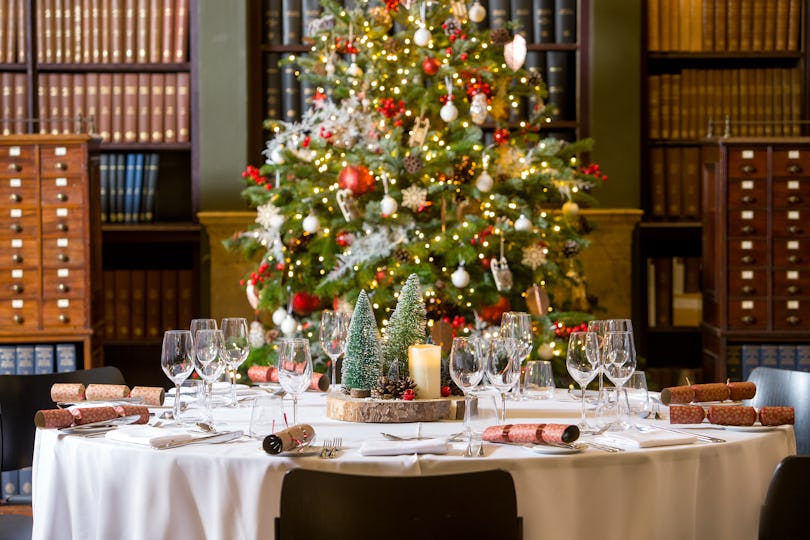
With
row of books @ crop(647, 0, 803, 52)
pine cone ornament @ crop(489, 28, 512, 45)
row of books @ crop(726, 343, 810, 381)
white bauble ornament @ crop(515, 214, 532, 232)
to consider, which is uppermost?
row of books @ crop(647, 0, 803, 52)

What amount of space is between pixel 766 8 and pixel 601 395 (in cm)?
364

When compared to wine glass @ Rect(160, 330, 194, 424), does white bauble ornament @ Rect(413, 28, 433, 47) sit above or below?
above

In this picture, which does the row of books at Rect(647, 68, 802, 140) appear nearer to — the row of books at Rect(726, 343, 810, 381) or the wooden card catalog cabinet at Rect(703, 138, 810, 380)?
the wooden card catalog cabinet at Rect(703, 138, 810, 380)

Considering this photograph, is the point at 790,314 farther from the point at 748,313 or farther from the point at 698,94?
the point at 698,94

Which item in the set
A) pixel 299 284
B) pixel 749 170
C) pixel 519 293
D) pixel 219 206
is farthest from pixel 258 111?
pixel 749 170

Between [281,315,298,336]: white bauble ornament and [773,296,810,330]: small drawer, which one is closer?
[281,315,298,336]: white bauble ornament

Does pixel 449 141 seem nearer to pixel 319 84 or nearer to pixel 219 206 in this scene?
pixel 319 84

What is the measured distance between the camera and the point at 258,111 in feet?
17.2

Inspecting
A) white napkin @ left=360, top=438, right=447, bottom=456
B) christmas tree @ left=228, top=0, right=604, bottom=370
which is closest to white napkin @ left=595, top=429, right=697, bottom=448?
white napkin @ left=360, top=438, right=447, bottom=456

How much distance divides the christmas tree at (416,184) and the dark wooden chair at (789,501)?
2425 mm

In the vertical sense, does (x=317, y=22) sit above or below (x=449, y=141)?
above

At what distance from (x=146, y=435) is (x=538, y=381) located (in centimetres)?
92

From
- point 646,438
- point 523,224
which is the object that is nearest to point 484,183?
point 523,224

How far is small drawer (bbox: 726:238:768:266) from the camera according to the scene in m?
4.80
